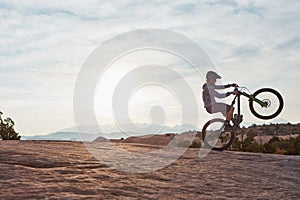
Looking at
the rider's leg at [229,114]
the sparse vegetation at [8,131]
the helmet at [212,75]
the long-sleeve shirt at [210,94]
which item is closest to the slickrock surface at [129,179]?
the long-sleeve shirt at [210,94]

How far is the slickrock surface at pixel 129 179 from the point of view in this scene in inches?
215

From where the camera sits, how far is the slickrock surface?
5449 millimetres

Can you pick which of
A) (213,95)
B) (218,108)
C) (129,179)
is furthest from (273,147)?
(129,179)

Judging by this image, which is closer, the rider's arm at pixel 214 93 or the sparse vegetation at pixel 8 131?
the rider's arm at pixel 214 93

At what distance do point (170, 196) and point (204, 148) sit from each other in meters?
5.87

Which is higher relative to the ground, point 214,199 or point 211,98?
point 211,98

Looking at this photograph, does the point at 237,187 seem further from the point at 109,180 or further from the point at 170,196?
the point at 109,180

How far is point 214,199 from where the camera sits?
589 centimetres

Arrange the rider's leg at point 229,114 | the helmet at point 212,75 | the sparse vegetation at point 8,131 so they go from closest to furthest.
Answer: the helmet at point 212,75, the rider's leg at point 229,114, the sparse vegetation at point 8,131

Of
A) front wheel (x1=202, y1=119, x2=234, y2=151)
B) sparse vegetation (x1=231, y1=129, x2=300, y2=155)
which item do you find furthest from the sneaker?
sparse vegetation (x1=231, y1=129, x2=300, y2=155)

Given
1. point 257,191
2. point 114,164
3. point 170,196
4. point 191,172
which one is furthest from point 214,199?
point 114,164

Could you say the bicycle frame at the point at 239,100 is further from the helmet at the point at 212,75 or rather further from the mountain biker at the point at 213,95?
the helmet at the point at 212,75

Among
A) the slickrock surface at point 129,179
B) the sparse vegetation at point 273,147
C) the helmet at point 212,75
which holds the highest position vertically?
the helmet at point 212,75

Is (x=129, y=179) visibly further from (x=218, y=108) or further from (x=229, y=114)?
(x=229, y=114)
